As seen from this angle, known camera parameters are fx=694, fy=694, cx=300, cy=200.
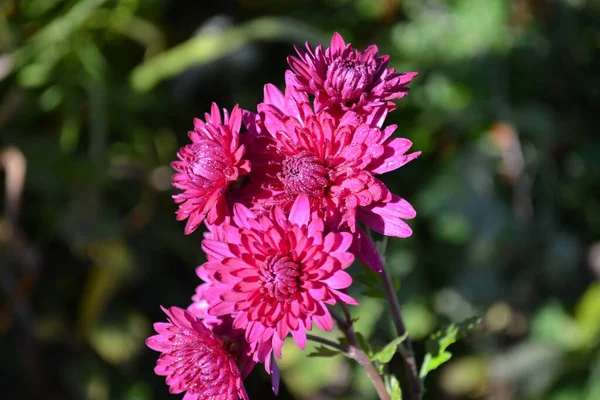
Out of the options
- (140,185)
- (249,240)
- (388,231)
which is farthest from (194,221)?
(140,185)

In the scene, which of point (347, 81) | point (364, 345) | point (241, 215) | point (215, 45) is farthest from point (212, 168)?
point (215, 45)

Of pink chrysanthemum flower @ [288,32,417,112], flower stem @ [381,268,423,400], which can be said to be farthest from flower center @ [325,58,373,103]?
flower stem @ [381,268,423,400]

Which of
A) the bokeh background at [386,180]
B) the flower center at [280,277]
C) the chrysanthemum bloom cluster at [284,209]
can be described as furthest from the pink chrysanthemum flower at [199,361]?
the bokeh background at [386,180]

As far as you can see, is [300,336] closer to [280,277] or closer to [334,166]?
[280,277]

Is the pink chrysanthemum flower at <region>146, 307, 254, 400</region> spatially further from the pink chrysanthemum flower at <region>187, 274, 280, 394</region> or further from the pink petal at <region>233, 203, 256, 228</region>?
the pink petal at <region>233, 203, 256, 228</region>

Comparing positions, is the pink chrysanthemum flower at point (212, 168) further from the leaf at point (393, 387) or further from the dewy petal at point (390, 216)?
the leaf at point (393, 387)
